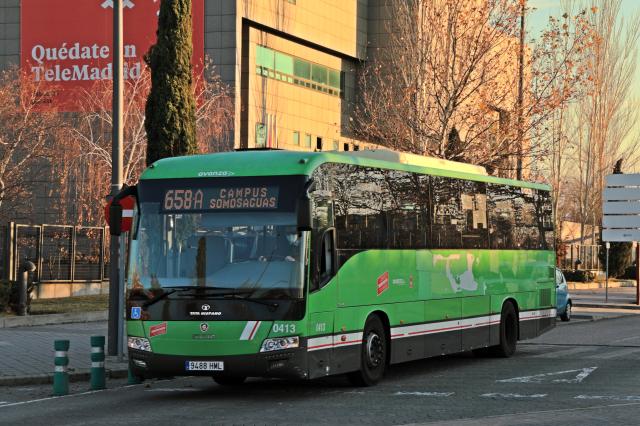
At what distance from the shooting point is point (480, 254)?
2012 cm

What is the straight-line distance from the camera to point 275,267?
14.3 metres

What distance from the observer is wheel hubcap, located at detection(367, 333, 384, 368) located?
16.0 meters

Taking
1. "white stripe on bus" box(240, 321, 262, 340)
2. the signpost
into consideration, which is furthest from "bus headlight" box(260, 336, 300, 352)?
the signpost

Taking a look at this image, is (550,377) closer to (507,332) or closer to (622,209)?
(507,332)

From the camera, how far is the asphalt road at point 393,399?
12625mm

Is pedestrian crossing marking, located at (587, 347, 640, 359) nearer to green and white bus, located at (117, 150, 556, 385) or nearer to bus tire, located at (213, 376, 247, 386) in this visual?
green and white bus, located at (117, 150, 556, 385)

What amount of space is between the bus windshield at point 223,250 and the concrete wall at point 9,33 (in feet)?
152

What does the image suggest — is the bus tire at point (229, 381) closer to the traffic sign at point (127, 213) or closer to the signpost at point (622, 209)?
the traffic sign at point (127, 213)

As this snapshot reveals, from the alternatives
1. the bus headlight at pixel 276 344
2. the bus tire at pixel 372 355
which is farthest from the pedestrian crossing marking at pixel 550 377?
the bus headlight at pixel 276 344

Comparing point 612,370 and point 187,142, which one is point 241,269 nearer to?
point 612,370

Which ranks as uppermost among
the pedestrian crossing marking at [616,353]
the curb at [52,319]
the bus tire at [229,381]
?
the curb at [52,319]

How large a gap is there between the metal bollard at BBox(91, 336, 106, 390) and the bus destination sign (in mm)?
2122

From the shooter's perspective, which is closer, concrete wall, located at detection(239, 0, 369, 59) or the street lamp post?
the street lamp post

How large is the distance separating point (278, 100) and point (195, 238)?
155ft
